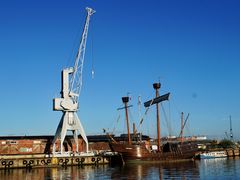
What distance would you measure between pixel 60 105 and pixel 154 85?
25704 mm

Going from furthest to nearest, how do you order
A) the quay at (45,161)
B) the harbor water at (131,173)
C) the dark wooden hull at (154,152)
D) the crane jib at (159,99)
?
the crane jib at (159,99), the dark wooden hull at (154,152), the quay at (45,161), the harbor water at (131,173)

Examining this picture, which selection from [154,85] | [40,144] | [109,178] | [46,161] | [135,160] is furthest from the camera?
[154,85]

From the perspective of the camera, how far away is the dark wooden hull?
77.5 meters

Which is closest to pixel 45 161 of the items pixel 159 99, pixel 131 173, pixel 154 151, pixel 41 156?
pixel 41 156

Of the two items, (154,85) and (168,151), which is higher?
(154,85)

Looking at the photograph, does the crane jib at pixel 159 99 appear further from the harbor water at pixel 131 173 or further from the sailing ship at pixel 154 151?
the harbor water at pixel 131 173

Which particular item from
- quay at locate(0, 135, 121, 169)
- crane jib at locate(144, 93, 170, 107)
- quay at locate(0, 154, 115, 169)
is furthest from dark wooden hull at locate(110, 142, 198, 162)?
crane jib at locate(144, 93, 170, 107)

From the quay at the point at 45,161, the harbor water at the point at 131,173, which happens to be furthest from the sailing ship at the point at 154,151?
the quay at the point at 45,161

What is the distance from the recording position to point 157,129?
8738 centimetres

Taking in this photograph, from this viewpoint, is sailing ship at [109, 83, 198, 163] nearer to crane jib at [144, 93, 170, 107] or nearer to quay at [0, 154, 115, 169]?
crane jib at [144, 93, 170, 107]

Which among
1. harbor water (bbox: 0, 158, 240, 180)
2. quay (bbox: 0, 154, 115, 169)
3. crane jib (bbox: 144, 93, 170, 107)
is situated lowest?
harbor water (bbox: 0, 158, 240, 180)

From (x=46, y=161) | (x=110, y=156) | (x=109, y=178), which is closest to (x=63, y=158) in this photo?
(x=46, y=161)

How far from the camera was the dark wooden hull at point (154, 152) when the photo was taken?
77.5 m

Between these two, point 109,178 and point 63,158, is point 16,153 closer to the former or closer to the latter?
point 63,158
